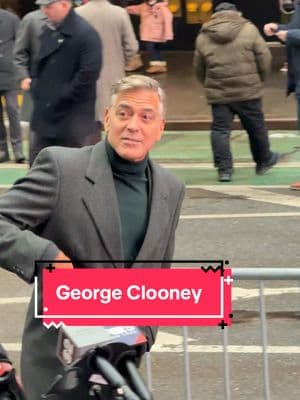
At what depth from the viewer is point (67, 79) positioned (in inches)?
358

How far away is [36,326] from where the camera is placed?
3.55m

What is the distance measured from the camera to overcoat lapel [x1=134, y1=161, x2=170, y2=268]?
11.6 feet

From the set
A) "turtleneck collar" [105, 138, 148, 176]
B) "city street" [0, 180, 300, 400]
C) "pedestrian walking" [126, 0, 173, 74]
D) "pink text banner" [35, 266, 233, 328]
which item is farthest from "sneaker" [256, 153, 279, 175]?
"pink text banner" [35, 266, 233, 328]

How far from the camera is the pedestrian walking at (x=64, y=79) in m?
8.95

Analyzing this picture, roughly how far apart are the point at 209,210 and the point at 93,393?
7.62m

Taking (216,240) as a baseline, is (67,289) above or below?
above

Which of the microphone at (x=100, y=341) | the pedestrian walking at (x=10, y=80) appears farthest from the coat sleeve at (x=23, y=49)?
the microphone at (x=100, y=341)

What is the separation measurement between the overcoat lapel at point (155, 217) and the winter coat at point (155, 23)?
620 inches

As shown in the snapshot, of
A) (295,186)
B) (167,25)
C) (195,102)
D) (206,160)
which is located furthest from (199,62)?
(167,25)

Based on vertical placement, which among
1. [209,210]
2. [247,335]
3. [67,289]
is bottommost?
[209,210]

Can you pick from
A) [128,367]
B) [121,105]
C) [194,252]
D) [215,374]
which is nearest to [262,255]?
[194,252]

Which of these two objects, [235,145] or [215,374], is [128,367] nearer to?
[215,374]

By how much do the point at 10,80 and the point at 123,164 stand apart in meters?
9.24

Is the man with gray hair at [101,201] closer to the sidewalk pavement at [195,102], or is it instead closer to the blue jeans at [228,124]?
the blue jeans at [228,124]
